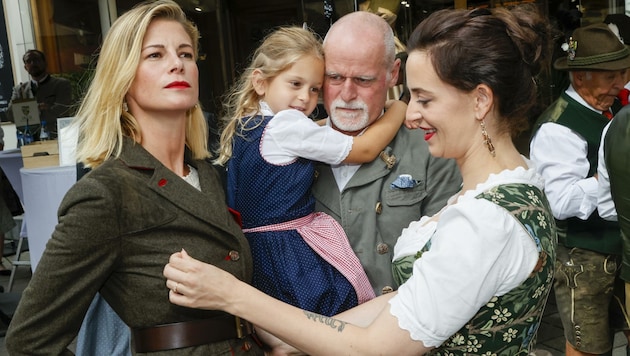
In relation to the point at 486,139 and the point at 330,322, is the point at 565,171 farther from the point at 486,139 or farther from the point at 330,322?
the point at 330,322

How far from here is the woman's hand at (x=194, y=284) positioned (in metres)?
1.59

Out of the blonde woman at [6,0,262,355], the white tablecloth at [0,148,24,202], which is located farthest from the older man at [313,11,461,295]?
the white tablecloth at [0,148,24,202]

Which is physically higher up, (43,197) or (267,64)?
(267,64)

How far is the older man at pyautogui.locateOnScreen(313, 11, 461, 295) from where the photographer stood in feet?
7.57

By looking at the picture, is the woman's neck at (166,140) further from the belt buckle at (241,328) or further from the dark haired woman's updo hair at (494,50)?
the dark haired woman's updo hair at (494,50)

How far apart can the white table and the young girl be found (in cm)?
247

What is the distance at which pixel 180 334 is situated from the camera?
5.74 feet

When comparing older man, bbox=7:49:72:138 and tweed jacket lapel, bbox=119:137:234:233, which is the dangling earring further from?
older man, bbox=7:49:72:138

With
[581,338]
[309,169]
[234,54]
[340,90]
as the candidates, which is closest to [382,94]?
[340,90]

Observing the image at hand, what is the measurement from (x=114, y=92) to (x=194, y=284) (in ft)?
2.00

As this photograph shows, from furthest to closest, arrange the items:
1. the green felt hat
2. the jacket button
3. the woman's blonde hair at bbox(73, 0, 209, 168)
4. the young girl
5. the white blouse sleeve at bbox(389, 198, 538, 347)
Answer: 1. the green felt hat
2. the jacket button
3. the young girl
4. the woman's blonde hair at bbox(73, 0, 209, 168)
5. the white blouse sleeve at bbox(389, 198, 538, 347)

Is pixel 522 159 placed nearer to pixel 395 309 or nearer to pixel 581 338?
pixel 395 309

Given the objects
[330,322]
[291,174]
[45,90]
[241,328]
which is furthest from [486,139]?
[45,90]

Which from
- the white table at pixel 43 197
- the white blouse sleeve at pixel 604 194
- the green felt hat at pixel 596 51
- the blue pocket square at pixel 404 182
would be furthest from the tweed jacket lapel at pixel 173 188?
the white table at pixel 43 197
